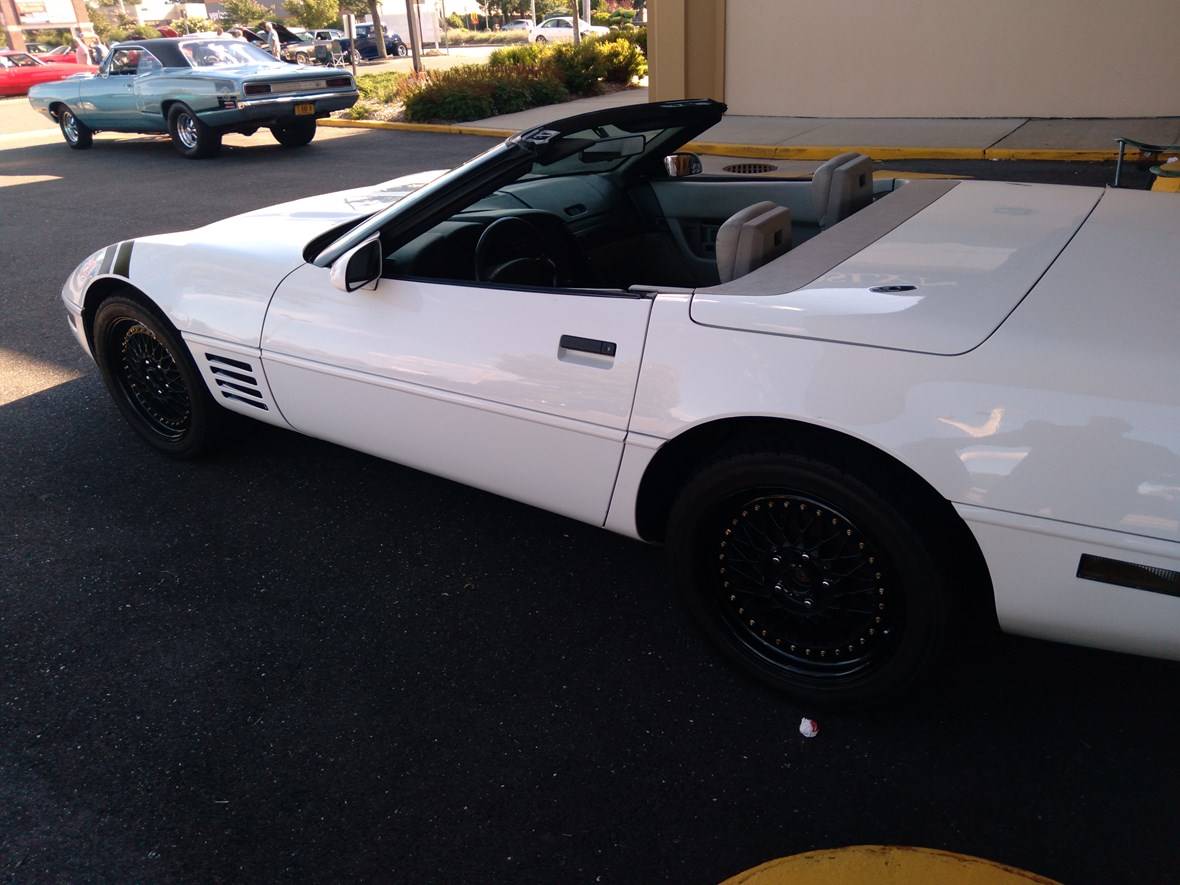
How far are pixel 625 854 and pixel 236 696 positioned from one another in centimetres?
123

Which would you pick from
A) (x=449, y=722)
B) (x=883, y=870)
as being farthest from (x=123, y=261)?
(x=883, y=870)

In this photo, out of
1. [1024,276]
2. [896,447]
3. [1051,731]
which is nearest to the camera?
[896,447]

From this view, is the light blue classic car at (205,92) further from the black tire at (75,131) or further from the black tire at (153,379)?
the black tire at (153,379)

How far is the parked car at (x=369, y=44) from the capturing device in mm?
39188

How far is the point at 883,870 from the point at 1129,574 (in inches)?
31.2

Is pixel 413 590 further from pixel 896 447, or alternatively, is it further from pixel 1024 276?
pixel 1024 276

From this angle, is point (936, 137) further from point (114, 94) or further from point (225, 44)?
point (114, 94)

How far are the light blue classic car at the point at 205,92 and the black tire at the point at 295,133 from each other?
0.01 metres

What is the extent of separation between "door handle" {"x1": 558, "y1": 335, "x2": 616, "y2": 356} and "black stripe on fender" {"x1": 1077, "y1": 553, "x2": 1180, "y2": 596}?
3.84 ft

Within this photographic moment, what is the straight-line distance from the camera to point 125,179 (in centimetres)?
1161

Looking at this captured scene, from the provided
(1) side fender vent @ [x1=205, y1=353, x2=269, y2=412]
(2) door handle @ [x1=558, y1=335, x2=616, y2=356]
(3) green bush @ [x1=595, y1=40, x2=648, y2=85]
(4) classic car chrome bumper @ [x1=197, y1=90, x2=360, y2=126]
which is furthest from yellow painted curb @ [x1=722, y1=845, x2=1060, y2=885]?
(3) green bush @ [x1=595, y1=40, x2=648, y2=85]

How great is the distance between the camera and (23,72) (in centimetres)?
2578

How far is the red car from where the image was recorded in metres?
25.7

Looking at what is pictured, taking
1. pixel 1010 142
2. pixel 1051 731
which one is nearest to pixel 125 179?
pixel 1010 142
